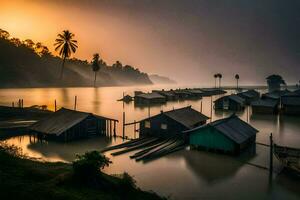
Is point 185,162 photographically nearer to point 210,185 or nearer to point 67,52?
point 210,185

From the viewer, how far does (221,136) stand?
27.4m

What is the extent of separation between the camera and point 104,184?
15.3 meters

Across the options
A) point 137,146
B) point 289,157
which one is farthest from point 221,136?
point 137,146

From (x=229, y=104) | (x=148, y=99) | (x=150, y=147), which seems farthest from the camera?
(x=148, y=99)

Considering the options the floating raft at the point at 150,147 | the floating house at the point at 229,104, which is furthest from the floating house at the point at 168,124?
the floating house at the point at 229,104

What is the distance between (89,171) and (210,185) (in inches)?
390

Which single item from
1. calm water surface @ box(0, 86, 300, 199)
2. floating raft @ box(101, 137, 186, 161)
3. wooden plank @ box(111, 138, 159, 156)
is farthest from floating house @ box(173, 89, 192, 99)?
wooden plank @ box(111, 138, 159, 156)

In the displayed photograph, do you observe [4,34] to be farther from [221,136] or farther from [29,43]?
[221,136]

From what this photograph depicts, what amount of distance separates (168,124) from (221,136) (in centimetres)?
767

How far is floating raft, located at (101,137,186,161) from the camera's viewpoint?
26828 mm

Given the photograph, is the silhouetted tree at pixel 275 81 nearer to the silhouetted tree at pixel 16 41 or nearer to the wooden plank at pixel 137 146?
the wooden plank at pixel 137 146

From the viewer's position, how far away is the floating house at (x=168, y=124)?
32.7 metres

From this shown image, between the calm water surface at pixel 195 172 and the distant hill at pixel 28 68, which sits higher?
the distant hill at pixel 28 68

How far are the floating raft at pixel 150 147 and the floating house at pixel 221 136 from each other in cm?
230
